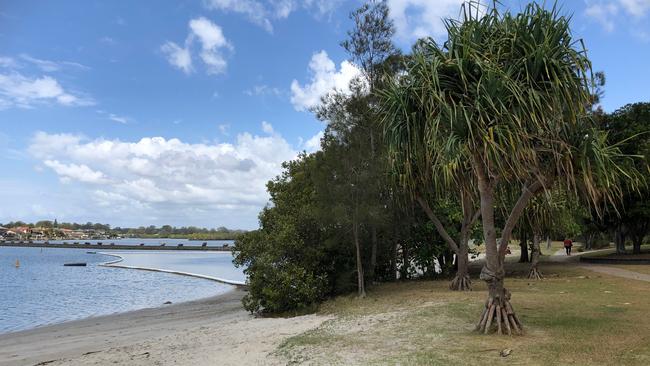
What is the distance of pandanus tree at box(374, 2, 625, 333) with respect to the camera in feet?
30.3

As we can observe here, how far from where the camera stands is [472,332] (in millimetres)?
10305

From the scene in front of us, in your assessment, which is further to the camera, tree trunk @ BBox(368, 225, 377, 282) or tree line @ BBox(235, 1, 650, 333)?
tree trunk @ BBox(368, 225, 377, 282)

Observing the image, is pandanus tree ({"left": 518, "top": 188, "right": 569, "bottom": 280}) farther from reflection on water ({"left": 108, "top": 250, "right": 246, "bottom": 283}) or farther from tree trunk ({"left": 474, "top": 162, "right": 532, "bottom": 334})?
reflection on water ({"left": 108, "top": 250, "right": 246, "bottom": 283})

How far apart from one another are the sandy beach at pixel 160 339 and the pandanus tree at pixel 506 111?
207 inches

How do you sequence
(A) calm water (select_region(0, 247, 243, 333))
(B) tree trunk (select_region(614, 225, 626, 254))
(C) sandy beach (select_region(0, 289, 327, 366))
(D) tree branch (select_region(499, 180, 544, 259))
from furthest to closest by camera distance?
(B) tree trunk (select_region(614, 225, 626, 254)), (A) calm water (select_region(0, 247, 243, 333)), (C) sandy beach (select_region(0, 289, 327, 366)), (D) tree branch (select_region(499, 180, 544, 259))

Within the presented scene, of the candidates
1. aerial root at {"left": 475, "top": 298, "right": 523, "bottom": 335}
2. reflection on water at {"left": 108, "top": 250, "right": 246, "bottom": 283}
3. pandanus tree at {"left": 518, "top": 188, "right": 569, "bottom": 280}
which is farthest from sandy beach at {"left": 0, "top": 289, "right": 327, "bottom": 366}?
reflection on water at {"left": 108, "top": 250, "right": 246, "bottom": 283}

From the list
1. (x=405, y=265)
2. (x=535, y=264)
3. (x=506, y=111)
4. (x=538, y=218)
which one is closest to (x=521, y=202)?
(x=506, y=111)

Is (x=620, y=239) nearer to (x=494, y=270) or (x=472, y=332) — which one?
(x=494, y=270)

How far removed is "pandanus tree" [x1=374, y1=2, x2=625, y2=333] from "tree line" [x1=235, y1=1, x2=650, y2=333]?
3 centimetres

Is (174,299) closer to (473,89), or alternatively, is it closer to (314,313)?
(314,313)

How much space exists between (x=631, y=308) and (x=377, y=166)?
8946 mm

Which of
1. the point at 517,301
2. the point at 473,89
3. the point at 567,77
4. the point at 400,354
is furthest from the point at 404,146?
the point at 517,301

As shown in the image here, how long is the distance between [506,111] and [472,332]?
4.50 m

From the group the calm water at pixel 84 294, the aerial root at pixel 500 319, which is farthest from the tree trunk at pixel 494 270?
the calm water at pixel 84 294
